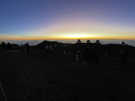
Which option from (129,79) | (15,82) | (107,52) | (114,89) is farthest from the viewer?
(107,52)

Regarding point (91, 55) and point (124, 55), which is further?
point (91, 55)

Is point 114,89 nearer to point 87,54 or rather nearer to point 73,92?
point 73,92

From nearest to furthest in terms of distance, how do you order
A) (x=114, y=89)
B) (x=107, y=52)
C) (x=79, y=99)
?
(x=79, y=99), (x=114, y=89), (x=107, y=52)

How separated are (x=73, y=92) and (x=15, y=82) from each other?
338 cm

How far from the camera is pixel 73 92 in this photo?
17.5 feet

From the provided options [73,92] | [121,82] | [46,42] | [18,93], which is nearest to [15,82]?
[18,93]

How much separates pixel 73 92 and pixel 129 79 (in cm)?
377

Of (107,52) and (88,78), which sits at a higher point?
(107,52)

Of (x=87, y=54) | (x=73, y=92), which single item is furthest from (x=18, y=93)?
(x=87, y=54)

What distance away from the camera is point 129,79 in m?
6.91

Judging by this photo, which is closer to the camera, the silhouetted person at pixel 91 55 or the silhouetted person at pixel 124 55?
the silhouetted person at pixel 124 55

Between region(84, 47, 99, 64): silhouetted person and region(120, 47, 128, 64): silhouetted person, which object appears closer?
region(120, 47, 128, 64): silhouetted person

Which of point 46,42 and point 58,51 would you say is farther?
point 46,42

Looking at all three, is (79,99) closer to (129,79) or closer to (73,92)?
(73,92)
